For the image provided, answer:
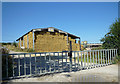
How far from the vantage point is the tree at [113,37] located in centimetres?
760

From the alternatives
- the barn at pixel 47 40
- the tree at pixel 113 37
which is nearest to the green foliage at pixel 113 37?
the tree at pixel 113 37

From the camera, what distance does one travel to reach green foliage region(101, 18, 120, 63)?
760 cm

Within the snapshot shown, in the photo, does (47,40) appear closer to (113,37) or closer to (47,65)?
(47,65)

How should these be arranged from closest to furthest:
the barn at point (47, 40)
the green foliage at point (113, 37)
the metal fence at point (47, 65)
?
the metal fence at point (47, 65) < the green foliage at point (113, 37) < the barn at point (47, 40)

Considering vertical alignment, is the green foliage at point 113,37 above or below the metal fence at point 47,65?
above

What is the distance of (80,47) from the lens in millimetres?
20422

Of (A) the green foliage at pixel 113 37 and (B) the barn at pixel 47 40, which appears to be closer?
(A) the green foliage at pixel 113 37

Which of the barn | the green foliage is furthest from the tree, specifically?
the barn

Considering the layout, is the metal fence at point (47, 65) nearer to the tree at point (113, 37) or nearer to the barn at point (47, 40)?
the tree at point (113, 37)

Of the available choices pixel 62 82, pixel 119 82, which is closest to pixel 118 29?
pixel 119 82

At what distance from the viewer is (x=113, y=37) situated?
25.8 ft

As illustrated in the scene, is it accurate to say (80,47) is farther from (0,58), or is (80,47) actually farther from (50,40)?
(0,58)

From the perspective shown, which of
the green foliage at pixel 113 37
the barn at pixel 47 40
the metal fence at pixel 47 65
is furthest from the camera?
the barn at pixel 47 40

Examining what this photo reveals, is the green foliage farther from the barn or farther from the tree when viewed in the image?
the barn
